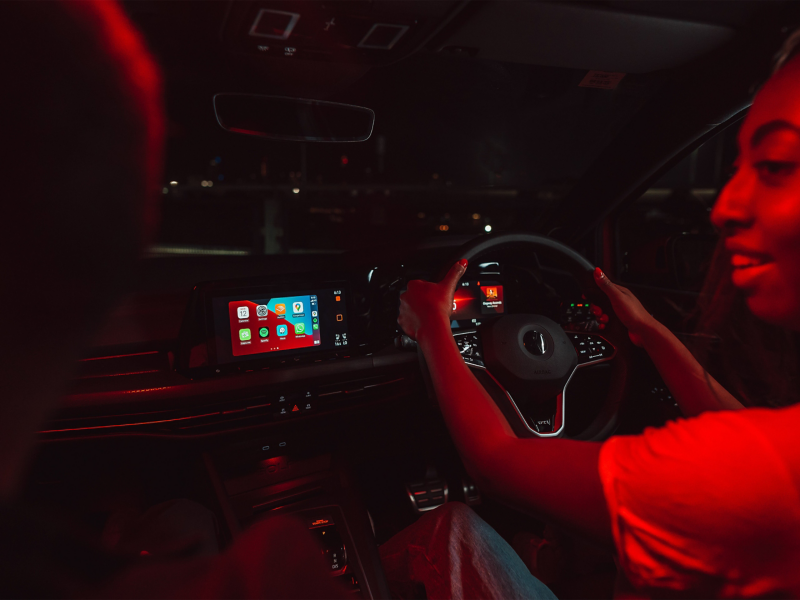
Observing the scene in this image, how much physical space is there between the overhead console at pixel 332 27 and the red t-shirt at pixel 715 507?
4.12 ft

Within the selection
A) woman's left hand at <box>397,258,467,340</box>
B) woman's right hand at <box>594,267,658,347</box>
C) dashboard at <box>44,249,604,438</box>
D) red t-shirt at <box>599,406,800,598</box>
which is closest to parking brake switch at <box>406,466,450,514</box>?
dashboard at <box>44,249,604,438</box>

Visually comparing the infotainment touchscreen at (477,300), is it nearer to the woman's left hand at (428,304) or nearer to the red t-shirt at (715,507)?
the woman's left hand at (428,304)

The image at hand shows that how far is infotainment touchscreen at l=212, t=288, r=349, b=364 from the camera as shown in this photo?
180 centimetres

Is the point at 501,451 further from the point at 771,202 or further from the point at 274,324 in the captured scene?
the point at 274,324

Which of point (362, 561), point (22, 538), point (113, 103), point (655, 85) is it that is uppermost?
point (655, 85)

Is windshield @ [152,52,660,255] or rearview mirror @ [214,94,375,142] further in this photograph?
windshield @ [152,52,660,255]

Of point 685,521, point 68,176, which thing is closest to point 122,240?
point 68,176

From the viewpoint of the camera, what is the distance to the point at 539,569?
2.13 metres

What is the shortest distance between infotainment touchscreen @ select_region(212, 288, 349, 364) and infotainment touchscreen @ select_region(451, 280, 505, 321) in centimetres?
51

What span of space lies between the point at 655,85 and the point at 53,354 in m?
2.37

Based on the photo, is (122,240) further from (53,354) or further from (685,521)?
(685,521)

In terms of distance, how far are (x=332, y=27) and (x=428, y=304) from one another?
0.87 m

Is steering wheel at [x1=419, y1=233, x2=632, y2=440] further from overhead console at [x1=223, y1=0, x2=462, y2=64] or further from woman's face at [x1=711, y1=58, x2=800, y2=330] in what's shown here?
woman's face at [x1=711, y1=58, x2=800, y2=330]

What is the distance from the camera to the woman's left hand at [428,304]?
1.46 metres
